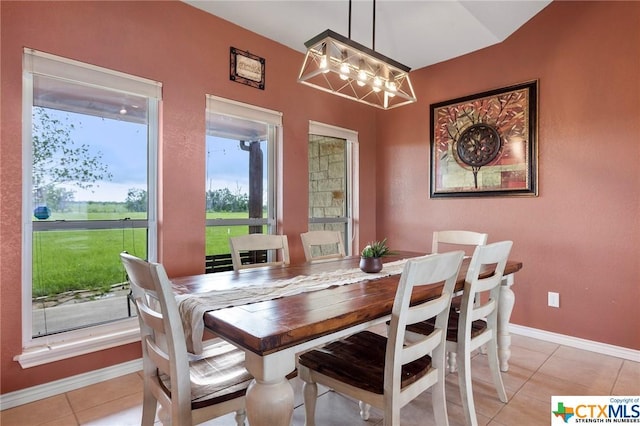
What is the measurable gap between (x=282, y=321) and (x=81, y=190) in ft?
6.07

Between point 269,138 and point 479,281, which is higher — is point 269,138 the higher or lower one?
the higher one

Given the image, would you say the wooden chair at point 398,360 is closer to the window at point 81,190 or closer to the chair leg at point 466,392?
the chair leg at point 466,392

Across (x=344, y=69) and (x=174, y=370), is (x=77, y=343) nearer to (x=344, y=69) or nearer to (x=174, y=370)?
(x=174, y=370)

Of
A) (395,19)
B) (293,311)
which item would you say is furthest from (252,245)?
(395,19)

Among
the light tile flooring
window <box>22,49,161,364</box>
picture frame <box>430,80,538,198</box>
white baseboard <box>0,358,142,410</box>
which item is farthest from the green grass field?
picture frame <box>430,80,538,198</box>

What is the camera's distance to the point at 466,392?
1.65m

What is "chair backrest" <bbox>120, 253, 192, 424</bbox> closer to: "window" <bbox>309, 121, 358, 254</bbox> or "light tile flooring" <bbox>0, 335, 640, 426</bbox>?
"light tile flooring" <bbox>0, 335, 640, 426</bbox>

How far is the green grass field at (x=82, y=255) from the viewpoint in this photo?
81.2 inches

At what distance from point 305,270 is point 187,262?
106cm

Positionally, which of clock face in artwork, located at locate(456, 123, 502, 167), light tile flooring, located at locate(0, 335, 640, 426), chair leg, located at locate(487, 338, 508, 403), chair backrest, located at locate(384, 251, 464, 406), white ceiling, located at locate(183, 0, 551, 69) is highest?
white ceiling, located at locate(183, 0, 551, 69)

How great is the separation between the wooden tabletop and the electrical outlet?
171 cm

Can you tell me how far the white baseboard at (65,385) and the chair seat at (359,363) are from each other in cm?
148

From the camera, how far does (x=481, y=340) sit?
1857 millimetres

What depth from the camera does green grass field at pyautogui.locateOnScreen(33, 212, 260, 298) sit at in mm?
2062
